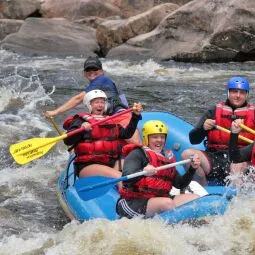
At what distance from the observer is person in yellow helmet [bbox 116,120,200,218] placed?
4.43 metres

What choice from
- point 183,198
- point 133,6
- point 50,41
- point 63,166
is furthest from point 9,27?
point 183,198

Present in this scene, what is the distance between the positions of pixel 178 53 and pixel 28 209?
932cm

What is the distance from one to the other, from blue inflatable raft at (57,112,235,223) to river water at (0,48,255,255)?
75mm

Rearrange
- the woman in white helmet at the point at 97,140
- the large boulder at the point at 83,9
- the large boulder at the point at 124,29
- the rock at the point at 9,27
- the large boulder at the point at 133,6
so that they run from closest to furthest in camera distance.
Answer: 1. the woman in white helmet at the point at 97,140
2. the large boulder at the point at 124,29
3. the rock at the point at 9,27
4. the large boulder at the point at 83,9
5. the large boulder at the point at 133,6

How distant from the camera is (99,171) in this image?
17.1 ft

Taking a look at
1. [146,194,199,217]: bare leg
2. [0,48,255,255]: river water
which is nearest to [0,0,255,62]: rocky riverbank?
[0,48,255,255]: river water

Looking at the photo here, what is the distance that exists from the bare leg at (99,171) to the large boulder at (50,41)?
1199 cm

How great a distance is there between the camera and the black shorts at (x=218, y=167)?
522 centimetres

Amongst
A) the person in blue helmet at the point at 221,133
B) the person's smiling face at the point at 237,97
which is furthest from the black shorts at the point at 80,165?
the person's smiling face at the point at 237,97

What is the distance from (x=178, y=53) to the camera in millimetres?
14492

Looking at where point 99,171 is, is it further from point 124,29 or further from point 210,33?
point 124,29

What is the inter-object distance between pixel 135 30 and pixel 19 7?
24.1ft

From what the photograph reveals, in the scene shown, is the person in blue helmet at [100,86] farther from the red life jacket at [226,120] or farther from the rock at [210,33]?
the rock at [210,33]

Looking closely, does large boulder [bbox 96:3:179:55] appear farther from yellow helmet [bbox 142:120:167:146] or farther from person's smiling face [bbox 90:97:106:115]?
yellow helmet [bbox 142:120:167:146]
